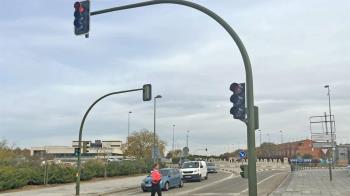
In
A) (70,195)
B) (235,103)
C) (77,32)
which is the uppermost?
(77,32)

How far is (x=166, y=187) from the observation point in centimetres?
3170

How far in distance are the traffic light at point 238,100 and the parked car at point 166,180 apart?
1832 cm

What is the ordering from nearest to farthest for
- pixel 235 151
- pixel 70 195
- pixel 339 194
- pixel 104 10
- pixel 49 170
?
1. pixel 104 10
2. pixel 339 194
3. pixel 70 195
4. pixel 49 170
5. pixel 235 151

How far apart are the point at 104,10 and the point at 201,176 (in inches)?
1219

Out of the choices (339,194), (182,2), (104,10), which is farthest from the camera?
(339,194)

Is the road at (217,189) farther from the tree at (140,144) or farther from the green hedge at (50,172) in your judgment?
the tree at (140,144)

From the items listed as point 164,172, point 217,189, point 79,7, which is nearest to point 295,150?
point 217,189

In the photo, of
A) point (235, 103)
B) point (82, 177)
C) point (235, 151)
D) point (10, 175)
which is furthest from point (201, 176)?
point (235, 151)

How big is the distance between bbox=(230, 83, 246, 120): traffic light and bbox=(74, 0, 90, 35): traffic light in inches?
166

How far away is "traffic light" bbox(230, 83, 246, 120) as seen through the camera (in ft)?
43.2

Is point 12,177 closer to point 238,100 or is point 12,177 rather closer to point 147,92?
point 147,92

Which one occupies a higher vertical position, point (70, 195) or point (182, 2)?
point (182, 2)

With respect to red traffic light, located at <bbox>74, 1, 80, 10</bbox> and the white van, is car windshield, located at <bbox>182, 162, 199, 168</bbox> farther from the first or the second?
red traffic light, located at <bbox>74, 1, 80, 10</bbox>

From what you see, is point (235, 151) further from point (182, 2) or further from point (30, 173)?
point (182, 2)
